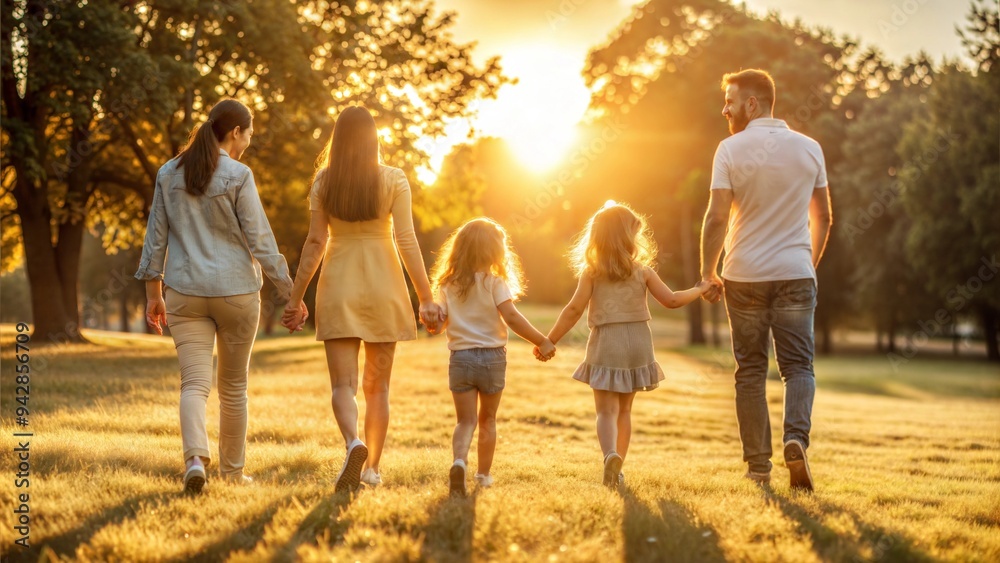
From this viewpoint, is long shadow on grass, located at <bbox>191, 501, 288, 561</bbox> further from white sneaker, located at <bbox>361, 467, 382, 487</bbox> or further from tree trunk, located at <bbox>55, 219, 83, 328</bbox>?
tree trunk, located at <bbox>55, 219, 83, 328</bbox>

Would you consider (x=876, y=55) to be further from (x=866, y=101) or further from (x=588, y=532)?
(x=588, y=532)

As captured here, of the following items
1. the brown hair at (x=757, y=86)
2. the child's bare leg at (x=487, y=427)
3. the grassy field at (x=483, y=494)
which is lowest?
the grassy field at (x=483, y=494)

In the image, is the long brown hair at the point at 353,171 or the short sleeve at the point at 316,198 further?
the short sleeve at the point at 316,198

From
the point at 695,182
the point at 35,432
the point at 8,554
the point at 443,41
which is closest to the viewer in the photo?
the point at 8,554

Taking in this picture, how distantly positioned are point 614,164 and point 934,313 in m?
15.7

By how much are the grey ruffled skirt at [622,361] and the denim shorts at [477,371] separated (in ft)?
2.49

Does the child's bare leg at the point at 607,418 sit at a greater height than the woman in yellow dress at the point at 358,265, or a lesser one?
lesser

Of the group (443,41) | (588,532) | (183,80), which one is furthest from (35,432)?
(443,41)

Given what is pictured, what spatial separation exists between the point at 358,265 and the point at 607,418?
78.8 inches

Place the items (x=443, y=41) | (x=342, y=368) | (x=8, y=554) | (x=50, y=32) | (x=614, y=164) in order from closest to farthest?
(x=8, y=554)
(x=342, y=368)
(x=50, y=32)
(x=443, y=41)
(x=614, y=164)

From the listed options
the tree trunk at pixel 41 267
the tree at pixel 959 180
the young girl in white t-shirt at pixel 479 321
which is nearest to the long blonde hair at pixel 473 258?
the young girl in white t-shirt at pixel 479 321

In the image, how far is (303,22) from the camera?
19.1 meters

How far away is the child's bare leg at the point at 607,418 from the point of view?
5.93 meters

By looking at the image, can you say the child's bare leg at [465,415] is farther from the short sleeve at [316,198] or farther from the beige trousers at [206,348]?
the short sleeve at [316,198]
